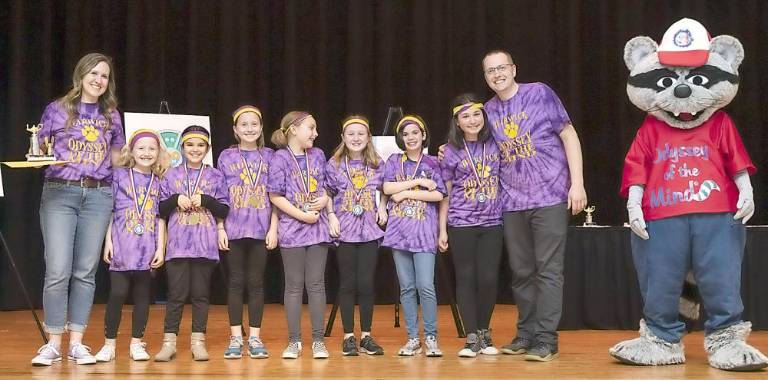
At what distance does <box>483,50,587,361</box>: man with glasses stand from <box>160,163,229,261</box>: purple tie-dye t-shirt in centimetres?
134

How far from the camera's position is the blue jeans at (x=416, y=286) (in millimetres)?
4117

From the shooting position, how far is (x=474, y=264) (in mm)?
4133

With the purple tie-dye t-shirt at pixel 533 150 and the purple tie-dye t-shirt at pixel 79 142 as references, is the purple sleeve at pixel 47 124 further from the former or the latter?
the purple tie-dye t-shirt at pixel 533 150

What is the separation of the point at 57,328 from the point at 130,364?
0.38m

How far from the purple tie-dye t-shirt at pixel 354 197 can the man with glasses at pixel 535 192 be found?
0.62 m

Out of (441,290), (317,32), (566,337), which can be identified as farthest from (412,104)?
(566,337)

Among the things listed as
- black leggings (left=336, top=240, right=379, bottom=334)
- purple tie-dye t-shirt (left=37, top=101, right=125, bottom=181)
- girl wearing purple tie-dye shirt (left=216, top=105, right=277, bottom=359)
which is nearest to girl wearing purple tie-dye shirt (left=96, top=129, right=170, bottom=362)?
purple tie-dye t-shirt (left=37, top=101, right=125, bottom=181)

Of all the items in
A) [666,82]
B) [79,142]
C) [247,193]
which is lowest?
[247,193]

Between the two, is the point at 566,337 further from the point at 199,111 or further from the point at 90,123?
the point at 199,111

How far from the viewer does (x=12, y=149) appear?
22.8 ft

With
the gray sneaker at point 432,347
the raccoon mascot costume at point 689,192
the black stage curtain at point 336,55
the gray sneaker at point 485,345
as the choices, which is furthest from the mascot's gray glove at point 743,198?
the black stage curtain at point 336,55

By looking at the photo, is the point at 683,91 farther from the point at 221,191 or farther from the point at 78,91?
the point at 78,91

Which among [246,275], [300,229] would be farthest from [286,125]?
[246,275]

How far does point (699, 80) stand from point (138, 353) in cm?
275
